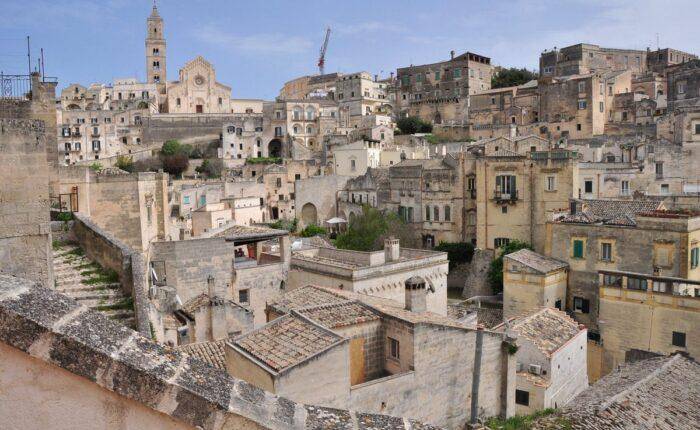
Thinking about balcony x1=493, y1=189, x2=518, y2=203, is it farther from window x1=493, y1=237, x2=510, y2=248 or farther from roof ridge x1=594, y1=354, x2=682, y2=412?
roof ridge x1=594, y1=354, x2=682, y2=412

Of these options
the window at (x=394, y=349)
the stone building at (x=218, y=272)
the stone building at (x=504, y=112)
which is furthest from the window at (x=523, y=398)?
the stone building at (x=504, y=112)

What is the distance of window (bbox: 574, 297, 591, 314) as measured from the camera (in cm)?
2452

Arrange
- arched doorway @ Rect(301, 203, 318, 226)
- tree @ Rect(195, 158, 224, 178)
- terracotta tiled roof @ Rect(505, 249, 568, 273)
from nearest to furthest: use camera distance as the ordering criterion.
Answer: terracotta tiled roof @ Rect(505, 249, 568, 273), arched doorway @ Rect(301, 203, 318, 226), tree @ Rect(195, 158, 224, 178)

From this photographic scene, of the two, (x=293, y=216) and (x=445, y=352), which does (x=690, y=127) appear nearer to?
(x=293, y=216)

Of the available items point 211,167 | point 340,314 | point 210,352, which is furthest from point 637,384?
point 211,167

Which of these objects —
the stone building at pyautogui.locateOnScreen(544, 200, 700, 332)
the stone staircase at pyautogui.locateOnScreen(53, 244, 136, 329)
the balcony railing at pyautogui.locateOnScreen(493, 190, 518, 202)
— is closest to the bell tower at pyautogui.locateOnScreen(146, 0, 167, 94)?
the balcony railing at pyautogui.locateOnScreen(493, 190, 518, 202)

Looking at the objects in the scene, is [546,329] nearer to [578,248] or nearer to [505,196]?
[578,248]

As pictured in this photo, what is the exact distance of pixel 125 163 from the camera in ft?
204

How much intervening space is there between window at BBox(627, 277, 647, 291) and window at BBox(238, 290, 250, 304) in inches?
484

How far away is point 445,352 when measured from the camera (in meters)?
10.5

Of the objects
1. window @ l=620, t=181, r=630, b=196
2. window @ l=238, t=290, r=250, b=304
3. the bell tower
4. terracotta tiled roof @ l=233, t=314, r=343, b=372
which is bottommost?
window @ l=238, t=290, r=250, b=304

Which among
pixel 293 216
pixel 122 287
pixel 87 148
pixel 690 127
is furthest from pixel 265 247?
pixel 87 148

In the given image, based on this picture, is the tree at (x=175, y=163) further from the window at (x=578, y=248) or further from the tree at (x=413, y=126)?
A: the window at (x=578, y=248)

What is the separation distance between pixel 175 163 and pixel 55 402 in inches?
2517
